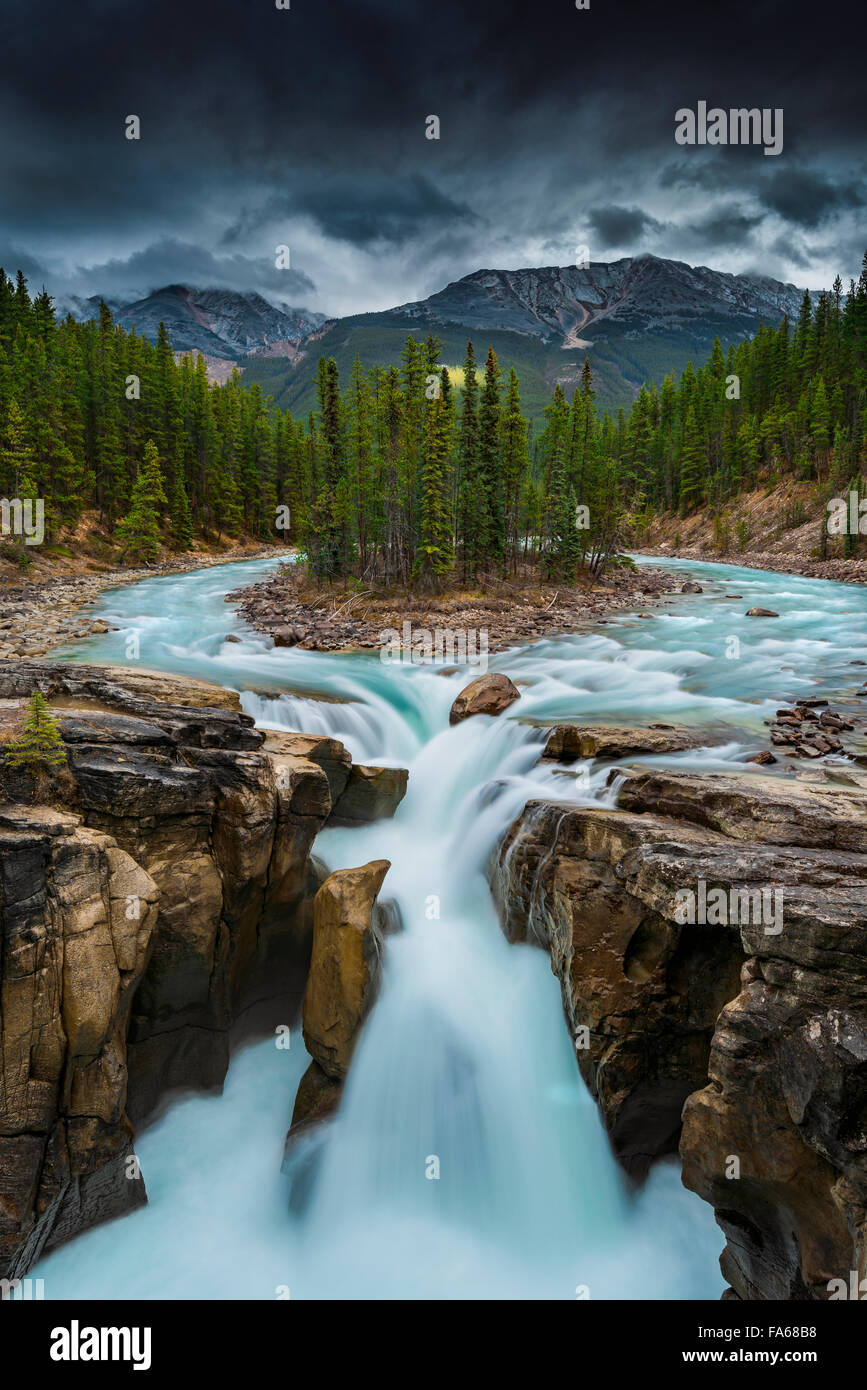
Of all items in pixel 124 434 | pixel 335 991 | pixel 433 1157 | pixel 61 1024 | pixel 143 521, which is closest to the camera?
pixel 61 1024

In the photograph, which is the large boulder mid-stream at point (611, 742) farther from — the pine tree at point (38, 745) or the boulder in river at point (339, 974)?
the pine tree at point (38, 745)

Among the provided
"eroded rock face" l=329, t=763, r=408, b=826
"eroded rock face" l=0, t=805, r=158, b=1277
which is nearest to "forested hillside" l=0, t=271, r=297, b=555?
"eroded rock face" l=329, t=763, r=408, b=826

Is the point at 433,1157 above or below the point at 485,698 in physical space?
below

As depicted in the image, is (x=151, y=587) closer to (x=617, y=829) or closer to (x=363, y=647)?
(x=363, y=647)

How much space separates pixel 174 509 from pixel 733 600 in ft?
161

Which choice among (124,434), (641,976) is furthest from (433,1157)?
(124,434)

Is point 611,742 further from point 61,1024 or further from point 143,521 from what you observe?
point 143,521

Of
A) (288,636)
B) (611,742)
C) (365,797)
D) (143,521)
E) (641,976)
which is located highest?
(143,521)

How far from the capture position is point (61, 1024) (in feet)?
20.4

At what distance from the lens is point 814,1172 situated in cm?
487

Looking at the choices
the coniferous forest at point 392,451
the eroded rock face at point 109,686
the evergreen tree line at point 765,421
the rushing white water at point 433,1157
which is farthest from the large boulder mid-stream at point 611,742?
the evergreen tree line at point 765,421

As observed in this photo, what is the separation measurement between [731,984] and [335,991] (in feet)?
15.9

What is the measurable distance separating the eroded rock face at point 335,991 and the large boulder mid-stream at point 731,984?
2.64 meters
